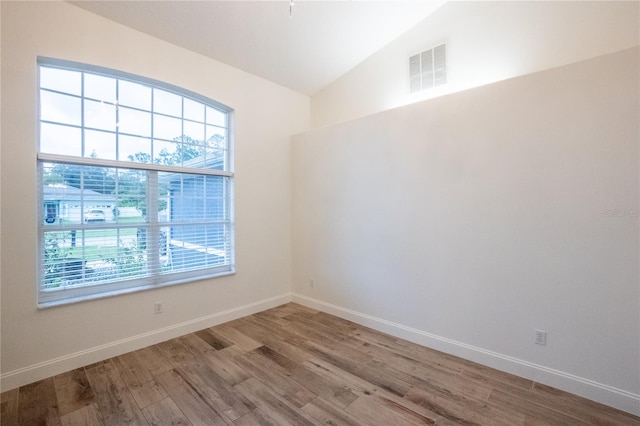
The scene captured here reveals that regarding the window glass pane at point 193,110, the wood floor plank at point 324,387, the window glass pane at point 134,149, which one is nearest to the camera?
the wood floor plank at point 324,387

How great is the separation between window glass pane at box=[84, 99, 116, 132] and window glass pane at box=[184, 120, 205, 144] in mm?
731

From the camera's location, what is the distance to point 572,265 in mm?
2160

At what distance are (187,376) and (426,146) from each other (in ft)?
10.2

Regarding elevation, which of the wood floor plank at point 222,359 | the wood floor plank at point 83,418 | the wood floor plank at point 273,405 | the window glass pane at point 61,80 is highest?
the window glass pane at point 61,80

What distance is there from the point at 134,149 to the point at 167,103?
68 cm

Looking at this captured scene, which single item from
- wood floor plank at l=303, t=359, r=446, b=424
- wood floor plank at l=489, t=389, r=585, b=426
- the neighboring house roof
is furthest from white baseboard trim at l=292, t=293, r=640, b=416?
the neighboring house roof

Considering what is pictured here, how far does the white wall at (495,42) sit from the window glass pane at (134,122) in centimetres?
262

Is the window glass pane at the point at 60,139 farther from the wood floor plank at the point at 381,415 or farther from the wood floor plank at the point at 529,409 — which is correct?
the wood floor plank at the point at 529,409

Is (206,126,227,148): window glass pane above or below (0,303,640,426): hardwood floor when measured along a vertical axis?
above

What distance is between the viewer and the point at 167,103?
3215 millimetres

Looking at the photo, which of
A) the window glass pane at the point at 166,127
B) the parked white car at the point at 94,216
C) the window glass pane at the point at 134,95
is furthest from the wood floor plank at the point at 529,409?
the window glass pane at the point at 134,95

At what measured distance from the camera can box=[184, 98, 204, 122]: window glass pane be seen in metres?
3.37

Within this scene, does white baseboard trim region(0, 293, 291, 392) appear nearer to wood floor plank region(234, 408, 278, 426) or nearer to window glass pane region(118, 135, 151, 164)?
wood floor plank region(234, 408, 278, 426)

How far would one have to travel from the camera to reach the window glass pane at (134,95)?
2.87m
